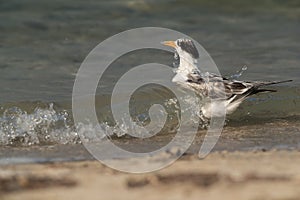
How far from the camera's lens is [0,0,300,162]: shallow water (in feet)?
25.8

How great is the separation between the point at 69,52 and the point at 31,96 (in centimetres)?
255

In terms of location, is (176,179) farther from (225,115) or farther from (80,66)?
(80,66)

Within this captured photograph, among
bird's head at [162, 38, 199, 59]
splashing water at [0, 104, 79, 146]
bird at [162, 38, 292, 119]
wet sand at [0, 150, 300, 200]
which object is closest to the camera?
wet sand at [0, 150, 300, 200]

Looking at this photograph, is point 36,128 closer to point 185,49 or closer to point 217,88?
point 217,88

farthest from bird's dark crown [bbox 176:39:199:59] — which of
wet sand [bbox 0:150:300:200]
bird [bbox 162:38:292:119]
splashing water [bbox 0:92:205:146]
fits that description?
wet sand [bbox 0:150:300:200]

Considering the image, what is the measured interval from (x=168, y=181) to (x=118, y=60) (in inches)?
262

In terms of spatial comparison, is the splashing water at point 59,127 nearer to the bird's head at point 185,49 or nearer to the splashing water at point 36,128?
the splashing water at point 36,128

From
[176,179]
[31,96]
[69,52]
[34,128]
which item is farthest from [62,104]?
[176,179]

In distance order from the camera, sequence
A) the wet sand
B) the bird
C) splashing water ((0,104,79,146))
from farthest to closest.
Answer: the bird < splashing water ((0,104,79,146)) < the wet sand

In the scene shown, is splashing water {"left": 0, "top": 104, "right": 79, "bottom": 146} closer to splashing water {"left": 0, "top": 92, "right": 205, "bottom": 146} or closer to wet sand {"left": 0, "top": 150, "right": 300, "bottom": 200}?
splashing water {"left": 0, "top": 92, "right": 205, "bottom": 146}

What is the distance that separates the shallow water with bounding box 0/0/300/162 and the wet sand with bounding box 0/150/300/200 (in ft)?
3.91

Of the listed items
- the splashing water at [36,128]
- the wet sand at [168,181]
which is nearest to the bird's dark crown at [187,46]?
the splashing water at [36,128]

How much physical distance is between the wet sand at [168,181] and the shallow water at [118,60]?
1192 millimetres

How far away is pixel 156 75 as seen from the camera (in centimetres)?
1009
